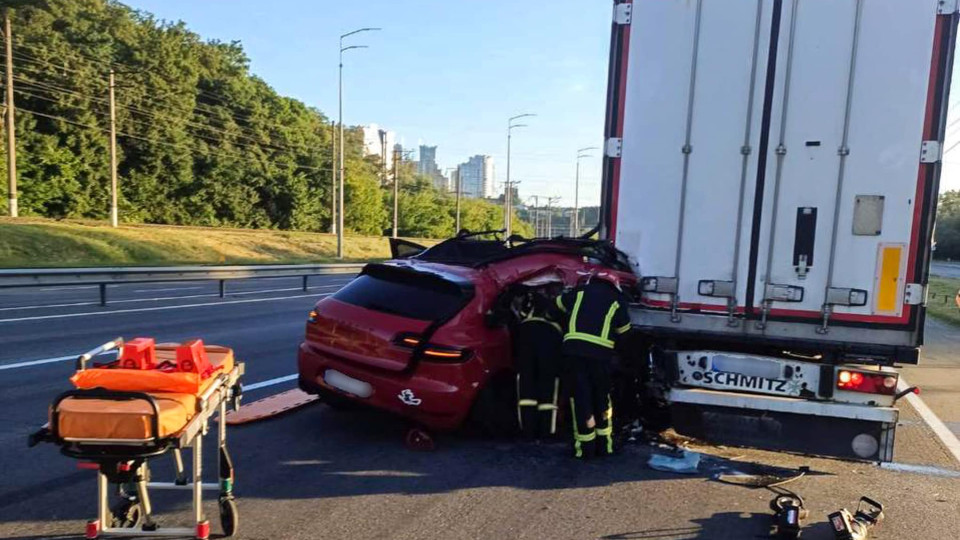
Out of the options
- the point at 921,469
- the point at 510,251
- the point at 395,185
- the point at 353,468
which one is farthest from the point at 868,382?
the point at 395,185

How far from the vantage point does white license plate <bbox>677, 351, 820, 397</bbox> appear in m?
4.66

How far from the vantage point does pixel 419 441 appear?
5207mm

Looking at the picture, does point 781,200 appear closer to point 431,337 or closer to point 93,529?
point 431,337

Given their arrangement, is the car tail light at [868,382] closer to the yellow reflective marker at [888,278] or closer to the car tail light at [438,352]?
the yellow reflective marker at [888,278]

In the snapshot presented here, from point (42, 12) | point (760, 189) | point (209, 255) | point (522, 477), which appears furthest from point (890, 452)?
point (42, 12)

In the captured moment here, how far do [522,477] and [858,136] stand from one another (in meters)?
3.23

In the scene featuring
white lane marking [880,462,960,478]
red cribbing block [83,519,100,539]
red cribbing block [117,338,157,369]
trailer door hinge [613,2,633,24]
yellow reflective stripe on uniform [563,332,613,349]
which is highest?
trailer door hinge [613,2,633,24]

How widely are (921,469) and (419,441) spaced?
12.7 feet

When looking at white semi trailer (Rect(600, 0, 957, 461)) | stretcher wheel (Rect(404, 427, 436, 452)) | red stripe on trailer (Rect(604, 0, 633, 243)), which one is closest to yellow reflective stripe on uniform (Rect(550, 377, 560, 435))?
white semi trailer (Rect(600, 0, 957, 461))

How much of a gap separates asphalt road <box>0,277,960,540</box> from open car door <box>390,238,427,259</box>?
1.88 meters

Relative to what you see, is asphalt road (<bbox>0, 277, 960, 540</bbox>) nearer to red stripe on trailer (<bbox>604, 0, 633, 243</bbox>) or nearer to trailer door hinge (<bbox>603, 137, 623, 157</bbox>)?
red stripe on trailer (<bbox>604, 0, 633, 243</bbox>)

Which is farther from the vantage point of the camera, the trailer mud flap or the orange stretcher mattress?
the trailer mud flap

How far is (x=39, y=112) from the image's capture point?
38.3 m

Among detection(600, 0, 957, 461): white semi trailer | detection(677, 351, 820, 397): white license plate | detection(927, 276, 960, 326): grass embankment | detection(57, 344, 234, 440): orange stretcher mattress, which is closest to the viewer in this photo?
detection(57, 344, 234, 440): orange stretcher mattress
